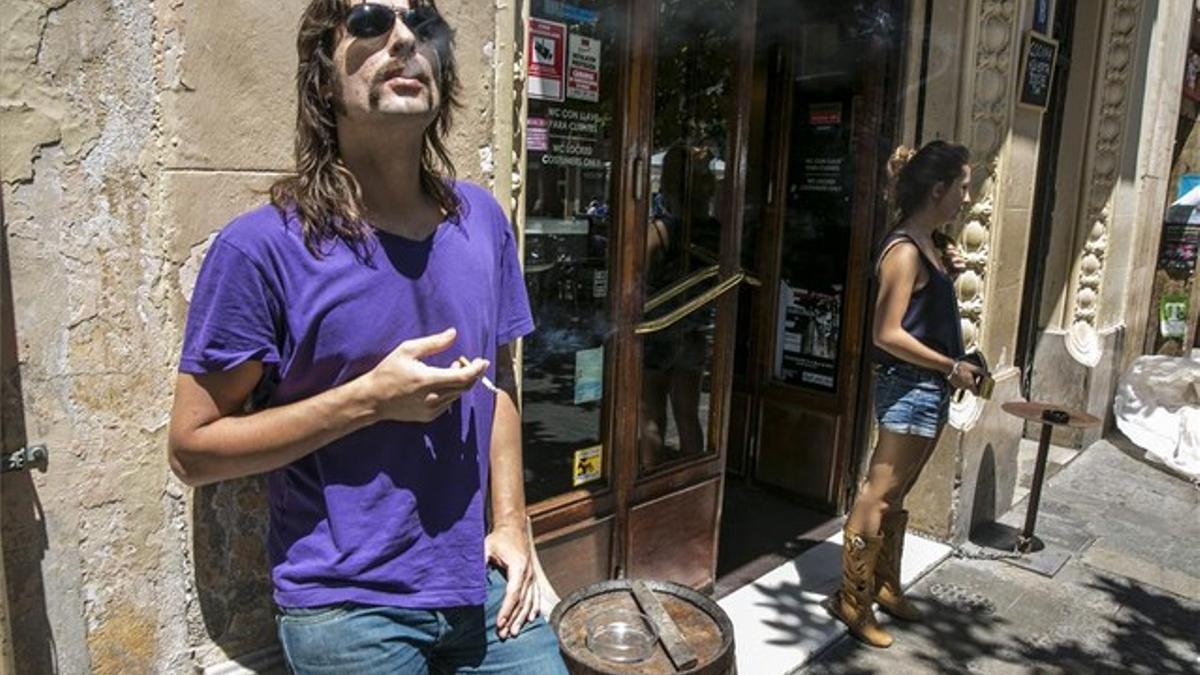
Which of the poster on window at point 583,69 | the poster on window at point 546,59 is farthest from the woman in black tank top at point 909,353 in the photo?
the poster on window at point 546,59

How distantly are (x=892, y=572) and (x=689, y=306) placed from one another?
164 cm

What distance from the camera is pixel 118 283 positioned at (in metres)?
1.80

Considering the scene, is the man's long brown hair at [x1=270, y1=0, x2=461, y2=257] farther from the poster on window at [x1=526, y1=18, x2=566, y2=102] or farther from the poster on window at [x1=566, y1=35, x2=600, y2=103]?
the poster on window at [x1=566, y1=35, x2=600, y2=103]

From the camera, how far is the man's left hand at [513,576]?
5.72 feet

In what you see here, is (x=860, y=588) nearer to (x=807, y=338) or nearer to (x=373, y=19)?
(x=807, y=338)

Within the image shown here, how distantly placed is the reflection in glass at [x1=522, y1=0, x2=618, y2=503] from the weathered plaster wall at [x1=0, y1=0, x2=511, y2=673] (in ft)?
3.84

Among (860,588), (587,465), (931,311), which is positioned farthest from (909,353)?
(587,465)

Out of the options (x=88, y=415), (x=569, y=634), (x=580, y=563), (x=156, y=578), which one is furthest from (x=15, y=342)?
(x=580, y=563)

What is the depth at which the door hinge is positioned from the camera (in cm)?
168

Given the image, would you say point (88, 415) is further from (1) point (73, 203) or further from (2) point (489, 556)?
(2) point (489, 556)

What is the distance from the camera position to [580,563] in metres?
3.44

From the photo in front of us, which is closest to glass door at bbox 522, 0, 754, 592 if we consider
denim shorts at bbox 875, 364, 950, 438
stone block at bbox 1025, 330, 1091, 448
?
denim shorts at bbox 875, 364, 950, 438

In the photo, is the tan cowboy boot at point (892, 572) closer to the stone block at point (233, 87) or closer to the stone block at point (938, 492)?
the stone block at point (938, 492)

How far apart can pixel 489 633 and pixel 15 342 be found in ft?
3.65
